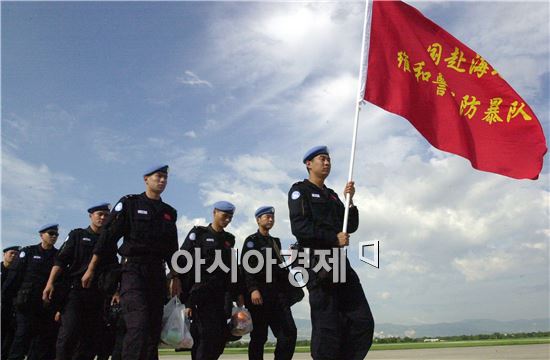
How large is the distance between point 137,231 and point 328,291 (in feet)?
6.44

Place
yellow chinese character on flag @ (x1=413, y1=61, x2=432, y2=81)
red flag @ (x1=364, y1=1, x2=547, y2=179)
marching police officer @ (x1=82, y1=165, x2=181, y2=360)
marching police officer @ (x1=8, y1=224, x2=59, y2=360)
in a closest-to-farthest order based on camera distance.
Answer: marching police officer @ (x1=82, y1=165, x2=181, y2=360)
red flag @ (x1=364, y1=1, x2=547, y2=179)
yellow chinese character on flag @ (x1=413, y1=61, x2=432, y2=81)
marching police officer @ (x1=8, y1=224, x2=59, y2=360)

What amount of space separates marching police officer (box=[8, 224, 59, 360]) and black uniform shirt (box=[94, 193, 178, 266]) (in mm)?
3828

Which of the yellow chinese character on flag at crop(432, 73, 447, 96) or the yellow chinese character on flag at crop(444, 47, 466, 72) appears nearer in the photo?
the yellow chinese character on flag at crop(432, 73, 447, 96)

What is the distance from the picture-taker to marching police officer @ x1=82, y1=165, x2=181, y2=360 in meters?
4.99

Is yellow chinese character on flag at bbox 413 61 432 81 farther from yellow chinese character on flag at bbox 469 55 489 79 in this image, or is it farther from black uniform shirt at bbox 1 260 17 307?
black uniform shirt at bbox 1 260 17 307

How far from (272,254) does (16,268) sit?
5.04m

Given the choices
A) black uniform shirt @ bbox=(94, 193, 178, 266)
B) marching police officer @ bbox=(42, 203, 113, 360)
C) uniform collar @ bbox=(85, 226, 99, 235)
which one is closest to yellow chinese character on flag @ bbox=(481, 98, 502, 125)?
black uniform shirt @ bbox=(94, 193, 178, 266)

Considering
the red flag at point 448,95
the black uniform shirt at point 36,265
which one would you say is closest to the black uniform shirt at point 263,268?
the red flag at point 448,95

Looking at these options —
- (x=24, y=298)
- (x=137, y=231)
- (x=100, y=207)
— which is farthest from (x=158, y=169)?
(x=24, y=298)

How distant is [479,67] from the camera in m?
6.09

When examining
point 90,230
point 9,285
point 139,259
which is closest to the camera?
point 139,259

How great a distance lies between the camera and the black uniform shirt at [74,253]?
6938 millimetres

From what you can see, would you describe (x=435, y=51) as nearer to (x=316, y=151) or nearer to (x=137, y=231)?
(x=316, y=151)

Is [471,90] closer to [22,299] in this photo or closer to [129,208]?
[129,208]
